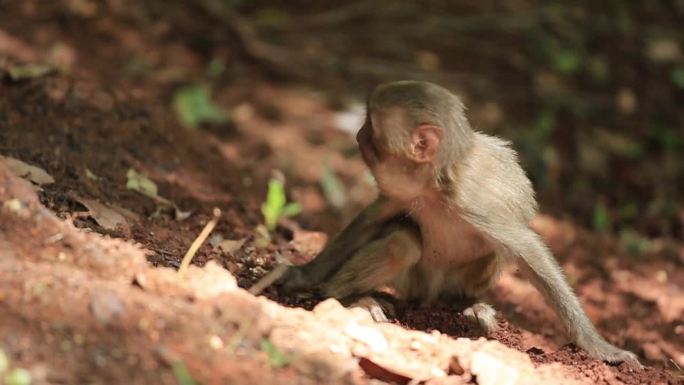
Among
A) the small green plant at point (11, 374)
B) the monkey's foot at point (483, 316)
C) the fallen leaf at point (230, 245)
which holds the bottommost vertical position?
the fallen leaf at point (230, 245)

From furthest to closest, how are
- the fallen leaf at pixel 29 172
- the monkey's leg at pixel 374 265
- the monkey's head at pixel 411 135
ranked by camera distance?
the monkey's leg at pixel 374 265, the fallen leaf at pixel 29 172, the monkey's head at pixel 411 135

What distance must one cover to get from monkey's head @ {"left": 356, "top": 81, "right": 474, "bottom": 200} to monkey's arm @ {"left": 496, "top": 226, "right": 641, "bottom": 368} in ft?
1.76

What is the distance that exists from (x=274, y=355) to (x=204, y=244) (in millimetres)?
1913

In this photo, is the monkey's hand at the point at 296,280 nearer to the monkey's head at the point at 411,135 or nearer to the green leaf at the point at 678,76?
the monkey's head at the point at 411,135

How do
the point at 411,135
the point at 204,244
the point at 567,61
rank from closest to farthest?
the point at 411,135 < the point at 204,244 < the point at 567,61

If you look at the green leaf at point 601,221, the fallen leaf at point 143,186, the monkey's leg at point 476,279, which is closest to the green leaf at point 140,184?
the fallen leaf at point 143,186

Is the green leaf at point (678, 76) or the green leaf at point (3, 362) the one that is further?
the green leaf at point (678, 76)

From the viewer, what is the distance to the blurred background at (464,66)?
9.98m

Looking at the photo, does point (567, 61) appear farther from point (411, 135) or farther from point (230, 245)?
point (411, 135)

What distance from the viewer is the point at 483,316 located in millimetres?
5965

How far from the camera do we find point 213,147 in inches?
336

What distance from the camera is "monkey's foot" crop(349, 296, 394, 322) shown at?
18.4ft

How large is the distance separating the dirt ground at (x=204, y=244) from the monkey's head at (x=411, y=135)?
2.72ft

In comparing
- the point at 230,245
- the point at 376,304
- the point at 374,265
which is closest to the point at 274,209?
the point at 230,245
